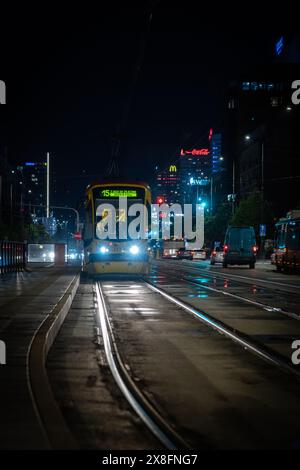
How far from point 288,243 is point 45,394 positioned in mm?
37482

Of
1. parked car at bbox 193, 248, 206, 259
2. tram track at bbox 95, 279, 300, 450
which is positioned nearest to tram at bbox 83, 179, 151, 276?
tram track at bbox 95, 279, 300, 450

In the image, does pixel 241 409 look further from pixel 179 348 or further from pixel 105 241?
pixel 105 241

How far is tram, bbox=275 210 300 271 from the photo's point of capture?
138 ft

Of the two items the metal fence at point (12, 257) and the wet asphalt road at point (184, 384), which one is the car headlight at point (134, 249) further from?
the wet asphalt road at point (184, 384)

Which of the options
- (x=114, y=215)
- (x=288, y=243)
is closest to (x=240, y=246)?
(x=288, y=243)

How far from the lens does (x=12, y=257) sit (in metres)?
41.2

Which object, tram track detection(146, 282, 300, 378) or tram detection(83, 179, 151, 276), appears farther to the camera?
tram detection(83, 179, 151, 276)

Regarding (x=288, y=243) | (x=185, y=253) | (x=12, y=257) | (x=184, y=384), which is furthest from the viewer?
(x=185, y=253)

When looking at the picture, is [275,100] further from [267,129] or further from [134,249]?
[134,249]

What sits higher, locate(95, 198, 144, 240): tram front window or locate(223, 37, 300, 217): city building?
locate(223, 37, 300, 217): city building

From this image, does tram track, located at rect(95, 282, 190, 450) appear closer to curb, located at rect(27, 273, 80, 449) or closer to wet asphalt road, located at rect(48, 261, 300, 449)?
wet asphalt road, located at rect(48, 261, 300, 449)

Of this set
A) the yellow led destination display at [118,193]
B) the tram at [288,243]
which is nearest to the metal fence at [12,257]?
the yellow led destination display at [118,193]

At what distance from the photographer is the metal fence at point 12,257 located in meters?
37.3

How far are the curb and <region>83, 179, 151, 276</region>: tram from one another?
16769mm
